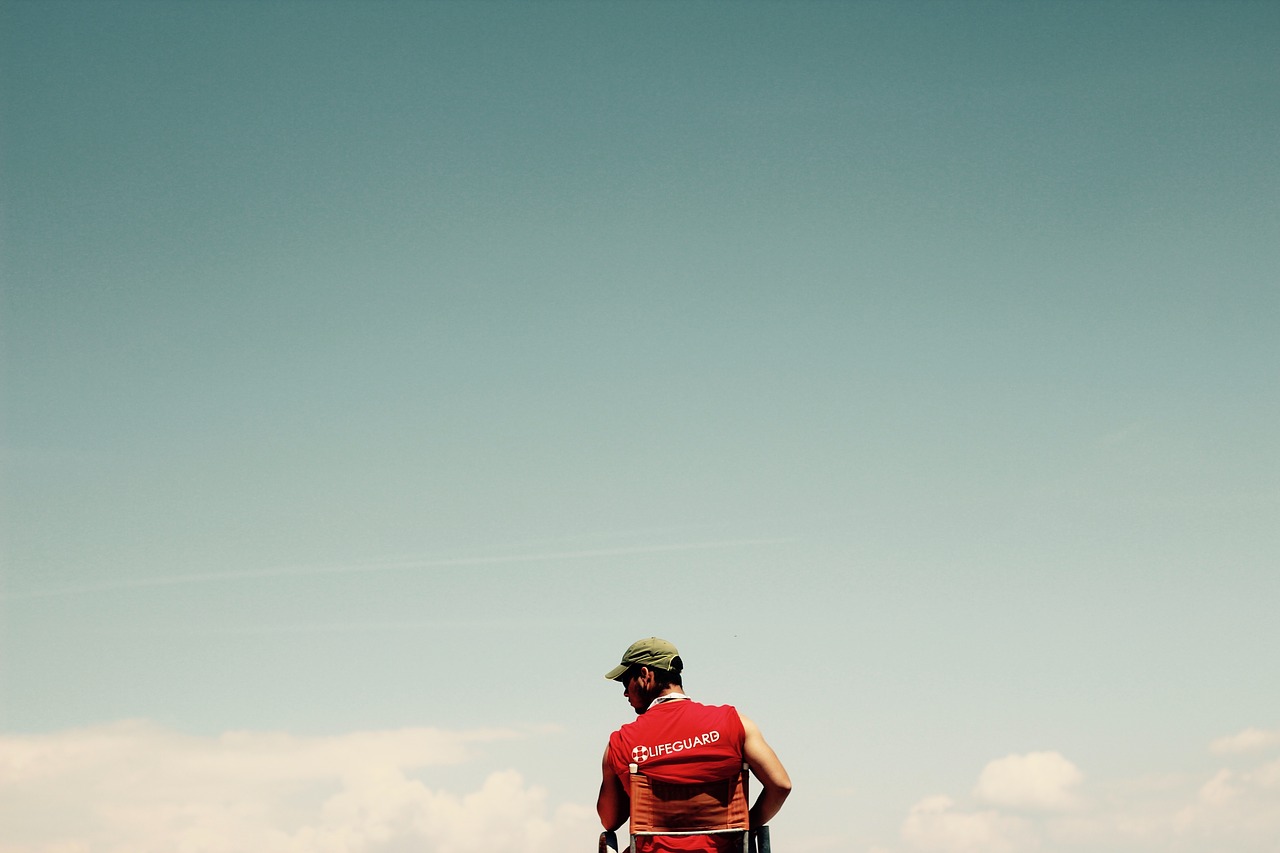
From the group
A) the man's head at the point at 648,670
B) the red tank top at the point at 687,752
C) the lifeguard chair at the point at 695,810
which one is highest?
the man's head at the point at 648,670

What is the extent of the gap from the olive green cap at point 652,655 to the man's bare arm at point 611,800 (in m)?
0.56

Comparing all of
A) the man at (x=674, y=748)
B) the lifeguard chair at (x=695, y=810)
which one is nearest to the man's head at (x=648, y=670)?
the man at (x=674, y=748)

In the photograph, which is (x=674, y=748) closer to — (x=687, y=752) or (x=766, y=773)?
(x=687, y=752)

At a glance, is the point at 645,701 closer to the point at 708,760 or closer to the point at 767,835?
the point at 708,760

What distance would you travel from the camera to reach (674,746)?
7.04m

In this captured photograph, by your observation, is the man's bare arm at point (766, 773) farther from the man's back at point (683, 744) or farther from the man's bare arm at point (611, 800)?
the man's bare arm at point (611, 800)

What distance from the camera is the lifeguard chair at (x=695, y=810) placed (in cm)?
697

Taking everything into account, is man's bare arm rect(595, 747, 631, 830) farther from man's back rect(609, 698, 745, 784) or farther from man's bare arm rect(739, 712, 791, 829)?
man's bare arm rect(739, 712, 791, 829)

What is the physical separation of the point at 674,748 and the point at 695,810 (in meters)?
0.39

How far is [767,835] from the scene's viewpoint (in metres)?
6.96

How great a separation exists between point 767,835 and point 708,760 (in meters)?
0.57

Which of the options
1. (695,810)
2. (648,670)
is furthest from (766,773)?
(648,670)

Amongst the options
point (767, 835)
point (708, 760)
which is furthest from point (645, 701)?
point (767, 835)

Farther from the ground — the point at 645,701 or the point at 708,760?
the point at 645,701
